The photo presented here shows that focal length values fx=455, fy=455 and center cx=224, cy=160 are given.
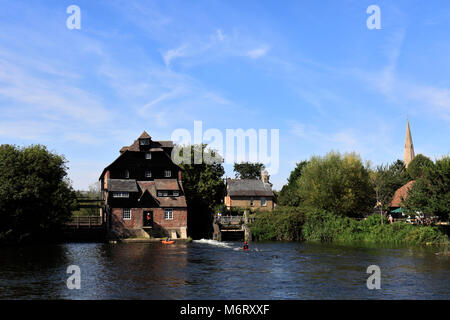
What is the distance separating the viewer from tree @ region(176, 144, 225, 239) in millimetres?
80125

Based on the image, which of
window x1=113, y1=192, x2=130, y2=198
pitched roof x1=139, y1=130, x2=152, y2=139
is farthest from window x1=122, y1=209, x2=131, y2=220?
pitched roof x1=139, y1=130, x2=152, y2=139

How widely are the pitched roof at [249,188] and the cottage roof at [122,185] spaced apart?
93.0 feet

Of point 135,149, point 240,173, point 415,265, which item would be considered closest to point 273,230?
point 135,149

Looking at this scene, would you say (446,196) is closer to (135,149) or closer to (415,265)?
(415,265)

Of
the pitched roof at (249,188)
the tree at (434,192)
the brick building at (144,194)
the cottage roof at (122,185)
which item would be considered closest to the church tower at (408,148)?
the pitched roof at (249,188)

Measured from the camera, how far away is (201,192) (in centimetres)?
8488

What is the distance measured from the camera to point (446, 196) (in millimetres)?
52625

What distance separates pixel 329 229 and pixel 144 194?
28.6 m

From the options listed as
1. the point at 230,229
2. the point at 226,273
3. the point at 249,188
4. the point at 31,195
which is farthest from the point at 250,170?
the point at 226,273

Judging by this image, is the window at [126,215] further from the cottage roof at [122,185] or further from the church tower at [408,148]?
the church tower at [408,148]

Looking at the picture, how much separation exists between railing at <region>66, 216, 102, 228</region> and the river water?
1617 cm

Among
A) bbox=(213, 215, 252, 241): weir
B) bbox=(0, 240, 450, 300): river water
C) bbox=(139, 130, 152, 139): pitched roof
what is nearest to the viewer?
bbox=(0, 240, 450, 300): river water

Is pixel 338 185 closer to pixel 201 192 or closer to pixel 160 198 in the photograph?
pixel 201 192

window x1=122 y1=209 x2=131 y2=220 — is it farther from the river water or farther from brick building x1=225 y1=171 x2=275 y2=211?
brick building x1=225 y1=171 x2=275 y2=211
